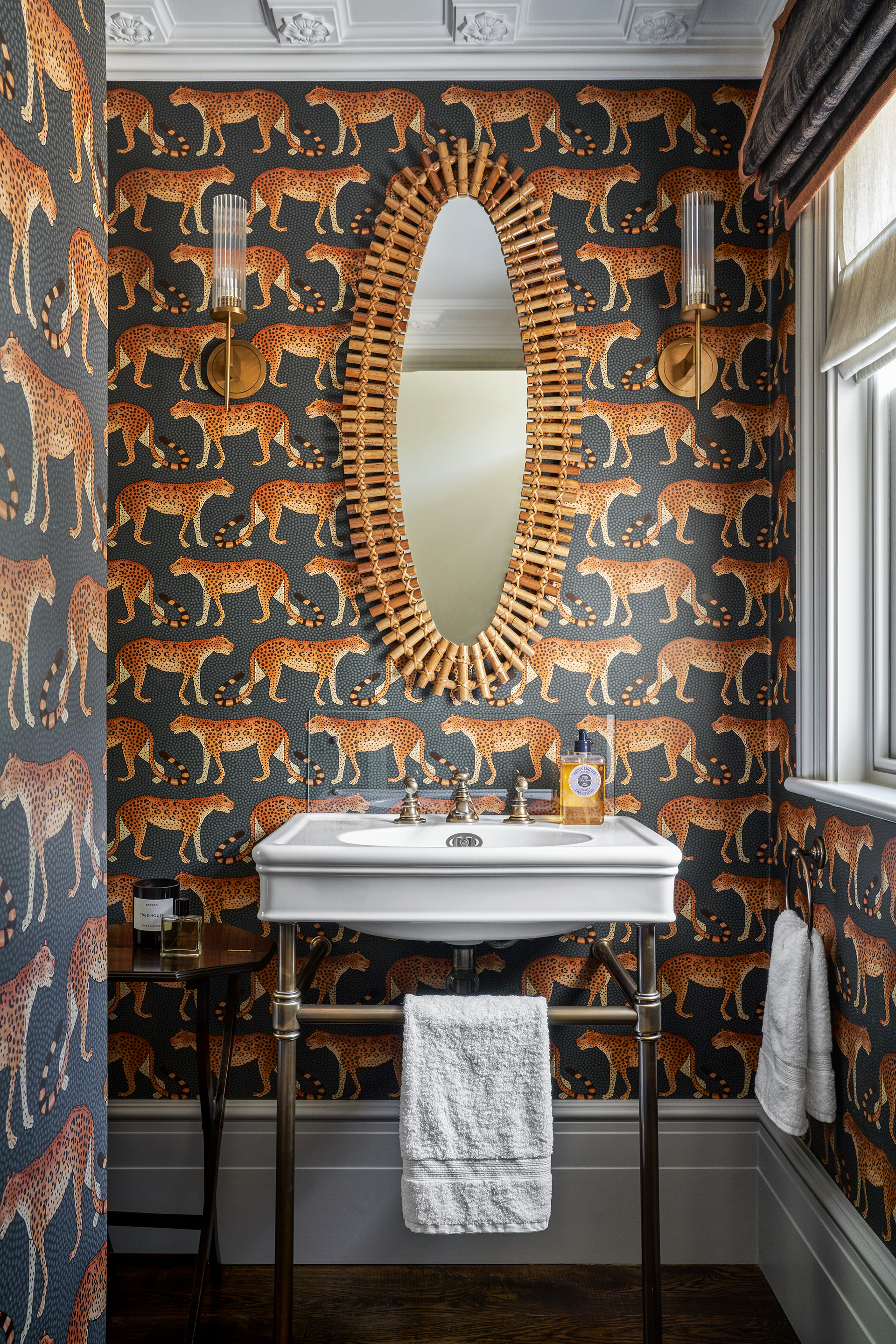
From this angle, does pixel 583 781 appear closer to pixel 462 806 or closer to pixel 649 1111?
pixel 462 806

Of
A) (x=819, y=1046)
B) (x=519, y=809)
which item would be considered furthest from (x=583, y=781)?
(x=819, y=1046)

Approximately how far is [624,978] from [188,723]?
1075 millimetres

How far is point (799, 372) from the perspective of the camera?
181 cm

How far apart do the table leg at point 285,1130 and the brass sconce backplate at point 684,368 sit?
1.39 metres

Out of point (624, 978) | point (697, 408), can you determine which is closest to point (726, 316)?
point (697, 408)

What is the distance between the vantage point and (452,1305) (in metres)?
1.77

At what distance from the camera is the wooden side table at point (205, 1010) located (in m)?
1.66

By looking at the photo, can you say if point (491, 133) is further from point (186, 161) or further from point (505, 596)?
point (505, 596)

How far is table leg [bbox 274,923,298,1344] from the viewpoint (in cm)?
151

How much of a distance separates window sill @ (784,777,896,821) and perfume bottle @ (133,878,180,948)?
126 centimetres

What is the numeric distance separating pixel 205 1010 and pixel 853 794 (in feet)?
4.36

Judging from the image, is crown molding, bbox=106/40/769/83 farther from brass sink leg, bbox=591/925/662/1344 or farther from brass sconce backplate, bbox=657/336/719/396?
brass sink leg, bbox=591/925/662/1344

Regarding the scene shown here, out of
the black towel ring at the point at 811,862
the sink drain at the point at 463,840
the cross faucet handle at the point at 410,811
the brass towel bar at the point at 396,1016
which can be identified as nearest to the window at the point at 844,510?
the black towel ring at the point at 811,862

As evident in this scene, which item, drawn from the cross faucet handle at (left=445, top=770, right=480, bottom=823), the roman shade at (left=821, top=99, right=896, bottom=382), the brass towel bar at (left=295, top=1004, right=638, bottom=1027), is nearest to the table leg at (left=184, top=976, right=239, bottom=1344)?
the brass towel bar at (left=295, top=1004, right=638, bottom=1027)
